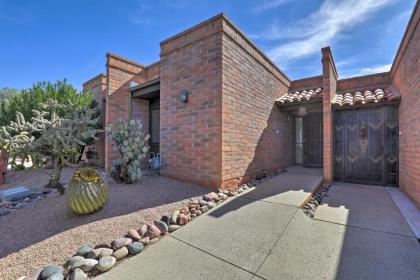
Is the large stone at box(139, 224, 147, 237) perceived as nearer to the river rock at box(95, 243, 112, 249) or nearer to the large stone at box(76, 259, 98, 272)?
the river rock at box(95, 243, 112, 249)

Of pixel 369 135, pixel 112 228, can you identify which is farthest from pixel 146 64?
pixel 369 135

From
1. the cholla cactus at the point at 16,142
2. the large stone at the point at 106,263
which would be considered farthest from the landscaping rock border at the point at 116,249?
the cholla cactus at the point at 16,142

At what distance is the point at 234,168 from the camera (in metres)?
4.72

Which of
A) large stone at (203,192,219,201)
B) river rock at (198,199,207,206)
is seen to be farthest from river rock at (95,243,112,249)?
large stone at (203,192,219,201)

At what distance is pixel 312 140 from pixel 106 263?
8.77m

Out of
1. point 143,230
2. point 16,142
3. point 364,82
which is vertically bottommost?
point 143,230

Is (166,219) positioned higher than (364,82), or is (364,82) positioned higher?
(364,82)

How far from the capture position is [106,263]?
1976 millimetres

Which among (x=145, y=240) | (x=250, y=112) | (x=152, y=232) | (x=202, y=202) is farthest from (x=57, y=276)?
(x=250, y=112)

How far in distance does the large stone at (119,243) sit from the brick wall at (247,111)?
8.01 feet

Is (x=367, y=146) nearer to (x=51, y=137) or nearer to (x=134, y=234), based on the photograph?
(x=134, y=234)

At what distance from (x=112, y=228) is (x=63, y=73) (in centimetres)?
954

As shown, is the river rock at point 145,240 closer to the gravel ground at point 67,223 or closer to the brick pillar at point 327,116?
the gravel ground at point 67,223

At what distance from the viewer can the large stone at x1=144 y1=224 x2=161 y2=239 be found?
2541 mm
